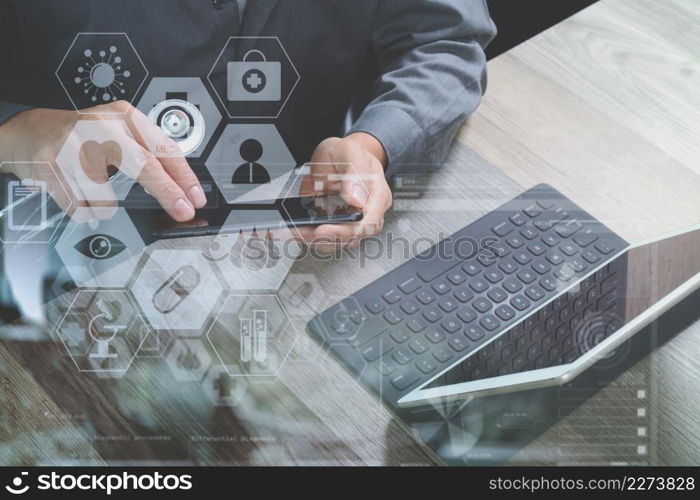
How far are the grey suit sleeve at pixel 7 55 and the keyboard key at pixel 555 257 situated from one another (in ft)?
1.39

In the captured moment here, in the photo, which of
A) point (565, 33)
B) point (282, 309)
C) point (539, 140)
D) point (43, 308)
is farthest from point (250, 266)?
point (565, 33)

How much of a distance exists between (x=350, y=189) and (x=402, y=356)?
136 millimetres

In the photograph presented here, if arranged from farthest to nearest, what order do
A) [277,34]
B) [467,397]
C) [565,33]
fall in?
[565,33], [277,34], [467,397]

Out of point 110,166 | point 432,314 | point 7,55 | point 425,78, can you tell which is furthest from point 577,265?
point 7,55

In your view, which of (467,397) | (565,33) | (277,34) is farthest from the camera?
(565,33)

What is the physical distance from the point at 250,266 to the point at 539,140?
0.28 m

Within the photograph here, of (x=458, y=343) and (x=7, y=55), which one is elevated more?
(x=7, y=55)

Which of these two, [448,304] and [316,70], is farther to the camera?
[316,70]

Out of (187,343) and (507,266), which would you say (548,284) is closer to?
(507,266)

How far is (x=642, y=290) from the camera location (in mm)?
481

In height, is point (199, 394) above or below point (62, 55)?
below

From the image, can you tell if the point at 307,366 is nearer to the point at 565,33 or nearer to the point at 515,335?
the point at 515,335

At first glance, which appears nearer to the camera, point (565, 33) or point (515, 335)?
point (515, 335)

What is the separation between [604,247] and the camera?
20.5 inches
